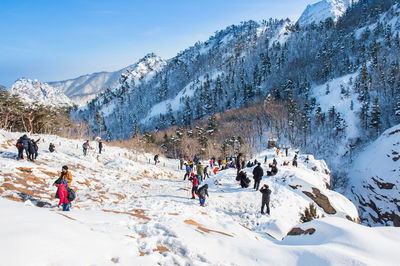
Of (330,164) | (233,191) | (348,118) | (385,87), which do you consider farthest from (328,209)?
(385,87)

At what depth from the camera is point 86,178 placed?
12531 mm

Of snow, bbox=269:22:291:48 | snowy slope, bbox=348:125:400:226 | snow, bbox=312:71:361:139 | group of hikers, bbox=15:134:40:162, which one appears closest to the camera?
group of hikers, bbox=15:134:40:162

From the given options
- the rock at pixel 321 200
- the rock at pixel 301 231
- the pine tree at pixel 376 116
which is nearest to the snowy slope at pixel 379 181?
the pine tree at pixel 376 116

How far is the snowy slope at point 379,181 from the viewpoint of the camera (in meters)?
30.8

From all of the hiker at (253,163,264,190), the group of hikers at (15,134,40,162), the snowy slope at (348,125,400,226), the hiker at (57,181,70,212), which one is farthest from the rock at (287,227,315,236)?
the snowy slope at (348,125,400,226)

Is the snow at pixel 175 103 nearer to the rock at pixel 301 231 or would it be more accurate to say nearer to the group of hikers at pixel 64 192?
the group of hikers at pixel 64 192

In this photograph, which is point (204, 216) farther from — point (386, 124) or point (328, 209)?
point (386, 124)

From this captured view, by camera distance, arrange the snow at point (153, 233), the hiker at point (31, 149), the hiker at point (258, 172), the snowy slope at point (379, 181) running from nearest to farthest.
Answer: the snow at point (153, 233)
the hiker at point (31, 149)
the hiker at point (258, 172)
the snowy slope at point (379, 181)

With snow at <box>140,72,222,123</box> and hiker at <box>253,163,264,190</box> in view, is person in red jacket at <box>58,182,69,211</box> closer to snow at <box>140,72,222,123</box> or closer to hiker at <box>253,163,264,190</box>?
hiker at <box>253,163,264,190</box>

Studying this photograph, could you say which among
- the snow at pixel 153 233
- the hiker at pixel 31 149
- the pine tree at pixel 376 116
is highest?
the pine tree at pixel 376 116

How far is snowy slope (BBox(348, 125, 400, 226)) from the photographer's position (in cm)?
3082

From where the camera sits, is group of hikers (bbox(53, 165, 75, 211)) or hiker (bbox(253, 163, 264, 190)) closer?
group of hikers (bbox(53, 165, 75, 211))

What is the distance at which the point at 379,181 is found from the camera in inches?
1444

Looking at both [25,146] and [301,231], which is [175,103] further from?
[301,231]
